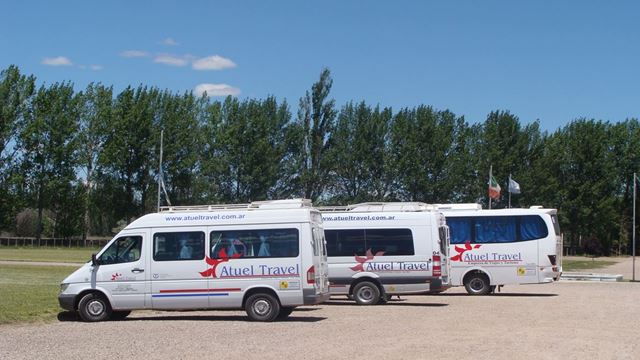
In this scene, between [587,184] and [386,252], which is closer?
[386,252]

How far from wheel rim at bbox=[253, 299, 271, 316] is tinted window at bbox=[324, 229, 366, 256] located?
6.03m

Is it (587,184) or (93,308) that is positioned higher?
(587,184)

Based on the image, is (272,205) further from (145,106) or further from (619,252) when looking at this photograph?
(619,252)

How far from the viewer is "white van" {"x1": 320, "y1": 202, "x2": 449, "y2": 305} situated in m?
22.9

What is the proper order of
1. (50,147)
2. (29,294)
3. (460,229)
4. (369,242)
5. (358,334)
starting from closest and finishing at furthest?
1. (358,334)
2. (29,294)
3. (369,242)
4. (460,229)
5. (50,147)

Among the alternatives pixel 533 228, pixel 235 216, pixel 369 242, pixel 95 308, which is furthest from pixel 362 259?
pixel 95 308

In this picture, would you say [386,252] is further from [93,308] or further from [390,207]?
[93,308]

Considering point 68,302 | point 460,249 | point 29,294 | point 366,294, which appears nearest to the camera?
point 68,302

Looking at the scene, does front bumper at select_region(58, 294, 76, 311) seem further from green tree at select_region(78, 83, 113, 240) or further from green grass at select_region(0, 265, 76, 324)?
green tree at select_region(78, 83, 113, 240)

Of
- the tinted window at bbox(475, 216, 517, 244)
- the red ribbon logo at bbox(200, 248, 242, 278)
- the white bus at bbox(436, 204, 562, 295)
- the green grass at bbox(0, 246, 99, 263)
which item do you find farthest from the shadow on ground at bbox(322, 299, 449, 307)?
the green grass at bbox(0, 246, 99, 263)

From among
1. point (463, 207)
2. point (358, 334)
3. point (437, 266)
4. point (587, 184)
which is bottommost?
point (358, 334)

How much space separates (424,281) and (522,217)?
23.0 ft

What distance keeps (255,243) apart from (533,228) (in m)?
13.4

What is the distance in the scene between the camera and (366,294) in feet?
75.6
